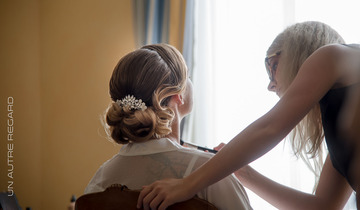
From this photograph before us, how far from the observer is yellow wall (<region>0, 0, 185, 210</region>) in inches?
120

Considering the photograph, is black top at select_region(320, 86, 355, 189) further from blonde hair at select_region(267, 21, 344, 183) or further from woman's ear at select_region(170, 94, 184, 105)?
woman's ear at select_region(170, 94, 184, 105)

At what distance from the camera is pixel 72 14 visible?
122 inches

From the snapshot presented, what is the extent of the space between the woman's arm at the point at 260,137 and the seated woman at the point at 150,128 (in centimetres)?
14

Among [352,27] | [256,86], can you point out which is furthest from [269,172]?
[352,27]

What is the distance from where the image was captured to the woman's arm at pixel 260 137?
2.74ft

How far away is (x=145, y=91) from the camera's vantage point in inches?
43.9

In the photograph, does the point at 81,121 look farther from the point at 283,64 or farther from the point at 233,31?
the point at 283,64

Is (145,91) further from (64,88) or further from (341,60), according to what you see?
(64,88)

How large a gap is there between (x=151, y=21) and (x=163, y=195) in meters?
2.32

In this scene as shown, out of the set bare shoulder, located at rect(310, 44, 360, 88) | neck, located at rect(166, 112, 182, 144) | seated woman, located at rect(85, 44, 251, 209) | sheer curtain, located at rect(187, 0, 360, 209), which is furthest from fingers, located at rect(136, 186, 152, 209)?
sheer curtain, located at rect(187, 0, 360, 209)

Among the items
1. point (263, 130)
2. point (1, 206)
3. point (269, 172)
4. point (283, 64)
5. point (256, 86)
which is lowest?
point (1, 206)

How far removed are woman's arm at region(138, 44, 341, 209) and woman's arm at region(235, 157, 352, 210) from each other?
417 mm

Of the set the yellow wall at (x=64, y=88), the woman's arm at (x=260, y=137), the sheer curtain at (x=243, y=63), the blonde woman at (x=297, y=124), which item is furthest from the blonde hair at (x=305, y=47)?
the yellow wall at (x=64, y=88)

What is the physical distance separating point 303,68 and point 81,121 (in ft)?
7.96
